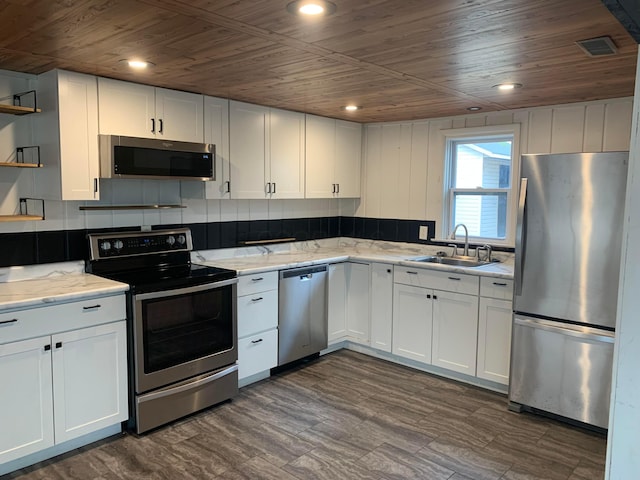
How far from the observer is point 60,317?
8.73ft

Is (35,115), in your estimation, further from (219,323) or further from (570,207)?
(570,207)

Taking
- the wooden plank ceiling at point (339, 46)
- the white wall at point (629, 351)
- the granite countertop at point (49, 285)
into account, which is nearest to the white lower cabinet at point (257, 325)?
the granite countertop at point (49, 285)

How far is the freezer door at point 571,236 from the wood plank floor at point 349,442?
2.61 ft

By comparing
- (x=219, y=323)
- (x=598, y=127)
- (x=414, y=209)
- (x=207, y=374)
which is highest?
(x=598, y=127)

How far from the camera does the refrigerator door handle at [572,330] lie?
3018mm

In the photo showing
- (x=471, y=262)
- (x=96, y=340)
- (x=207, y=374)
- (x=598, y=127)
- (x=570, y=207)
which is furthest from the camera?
(x=471, y=262)

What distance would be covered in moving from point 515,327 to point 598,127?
163 centimetres

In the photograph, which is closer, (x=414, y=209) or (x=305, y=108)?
(x=305, y=108)

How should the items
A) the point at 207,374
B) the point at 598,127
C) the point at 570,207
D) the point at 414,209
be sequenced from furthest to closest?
the point at 414,209 → the point at 598,127 → the point at 207,374 → the point at 570,207

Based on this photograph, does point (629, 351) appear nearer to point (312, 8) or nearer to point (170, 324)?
point (312, 8)

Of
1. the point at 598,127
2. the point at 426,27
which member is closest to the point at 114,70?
the point at 426,27

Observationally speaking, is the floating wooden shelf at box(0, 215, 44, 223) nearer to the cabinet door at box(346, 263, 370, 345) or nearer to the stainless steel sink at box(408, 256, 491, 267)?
the cabinet door at box(346, 263, 370, 345)

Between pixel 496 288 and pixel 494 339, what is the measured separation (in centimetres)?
39

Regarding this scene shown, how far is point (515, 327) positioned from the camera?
339cm
